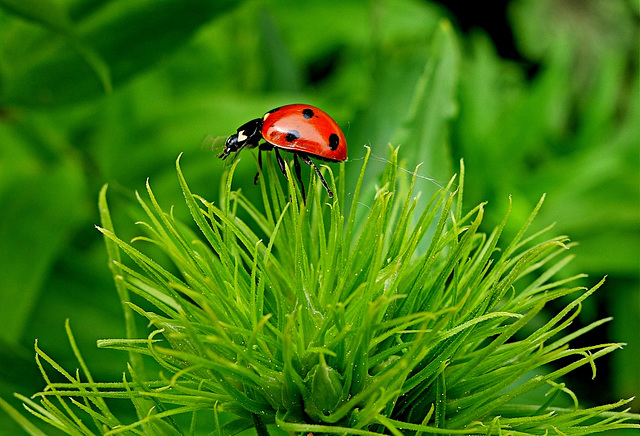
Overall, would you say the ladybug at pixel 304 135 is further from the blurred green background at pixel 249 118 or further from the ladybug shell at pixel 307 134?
the blurred green background at pixel 249 118

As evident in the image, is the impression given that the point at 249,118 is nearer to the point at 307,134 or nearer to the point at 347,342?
the point at 307,134

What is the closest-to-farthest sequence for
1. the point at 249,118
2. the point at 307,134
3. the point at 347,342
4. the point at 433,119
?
the point at 347,342 → the point at 307,134 → the point at 433,119 → the point at 249,118

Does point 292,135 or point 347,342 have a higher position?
point 292,135

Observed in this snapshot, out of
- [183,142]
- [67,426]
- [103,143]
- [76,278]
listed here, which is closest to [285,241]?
[67,426]

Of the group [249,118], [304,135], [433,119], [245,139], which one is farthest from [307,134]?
[249,118]

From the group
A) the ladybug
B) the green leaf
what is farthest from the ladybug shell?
the green leaf

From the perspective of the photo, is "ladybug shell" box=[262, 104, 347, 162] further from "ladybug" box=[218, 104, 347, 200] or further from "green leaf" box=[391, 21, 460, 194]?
"green leaf" box=[391, 21, 460, 194]
